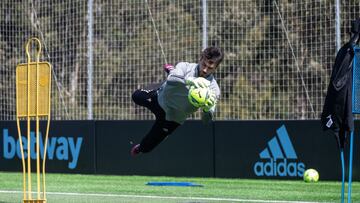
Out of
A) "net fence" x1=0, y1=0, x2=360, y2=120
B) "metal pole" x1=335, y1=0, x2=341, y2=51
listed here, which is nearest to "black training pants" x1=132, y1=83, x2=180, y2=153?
"metal pole" x1=335, y1=0, x2=341, y2=51

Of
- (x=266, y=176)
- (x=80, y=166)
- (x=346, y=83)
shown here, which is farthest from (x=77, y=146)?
(x=346, y=83)

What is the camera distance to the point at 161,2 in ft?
76.9

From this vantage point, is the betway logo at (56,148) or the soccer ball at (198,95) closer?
the soccer ball at (198,95)

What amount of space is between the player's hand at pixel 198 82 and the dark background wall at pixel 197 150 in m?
6.52

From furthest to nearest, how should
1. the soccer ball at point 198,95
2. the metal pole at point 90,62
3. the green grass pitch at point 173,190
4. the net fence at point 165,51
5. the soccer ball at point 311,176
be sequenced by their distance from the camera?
the net fence at point 165,51, the metal pole at point 90,62, the soccer ball at point 311,176, the green grass pitch at point 173,190, the soccer ball at point 198,95

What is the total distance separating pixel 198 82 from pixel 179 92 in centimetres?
123

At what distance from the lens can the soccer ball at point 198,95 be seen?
11.1 m

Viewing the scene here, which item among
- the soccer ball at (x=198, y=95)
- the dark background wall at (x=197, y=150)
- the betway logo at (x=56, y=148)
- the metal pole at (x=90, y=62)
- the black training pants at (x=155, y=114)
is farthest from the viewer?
the metal pole at (x=90, y=62)

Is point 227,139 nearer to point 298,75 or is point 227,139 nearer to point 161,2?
point 298,75

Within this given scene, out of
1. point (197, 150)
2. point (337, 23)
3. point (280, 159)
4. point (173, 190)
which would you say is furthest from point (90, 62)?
point (173, 190)

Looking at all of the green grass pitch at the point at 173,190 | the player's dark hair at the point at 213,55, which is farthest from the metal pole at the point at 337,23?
the player's dark hair at the point at 213,55

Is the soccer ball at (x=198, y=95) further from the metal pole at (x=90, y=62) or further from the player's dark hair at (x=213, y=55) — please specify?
the metal pole at (x=90, y=62)

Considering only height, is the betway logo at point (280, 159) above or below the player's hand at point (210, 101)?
below

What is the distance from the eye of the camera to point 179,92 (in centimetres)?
1236
